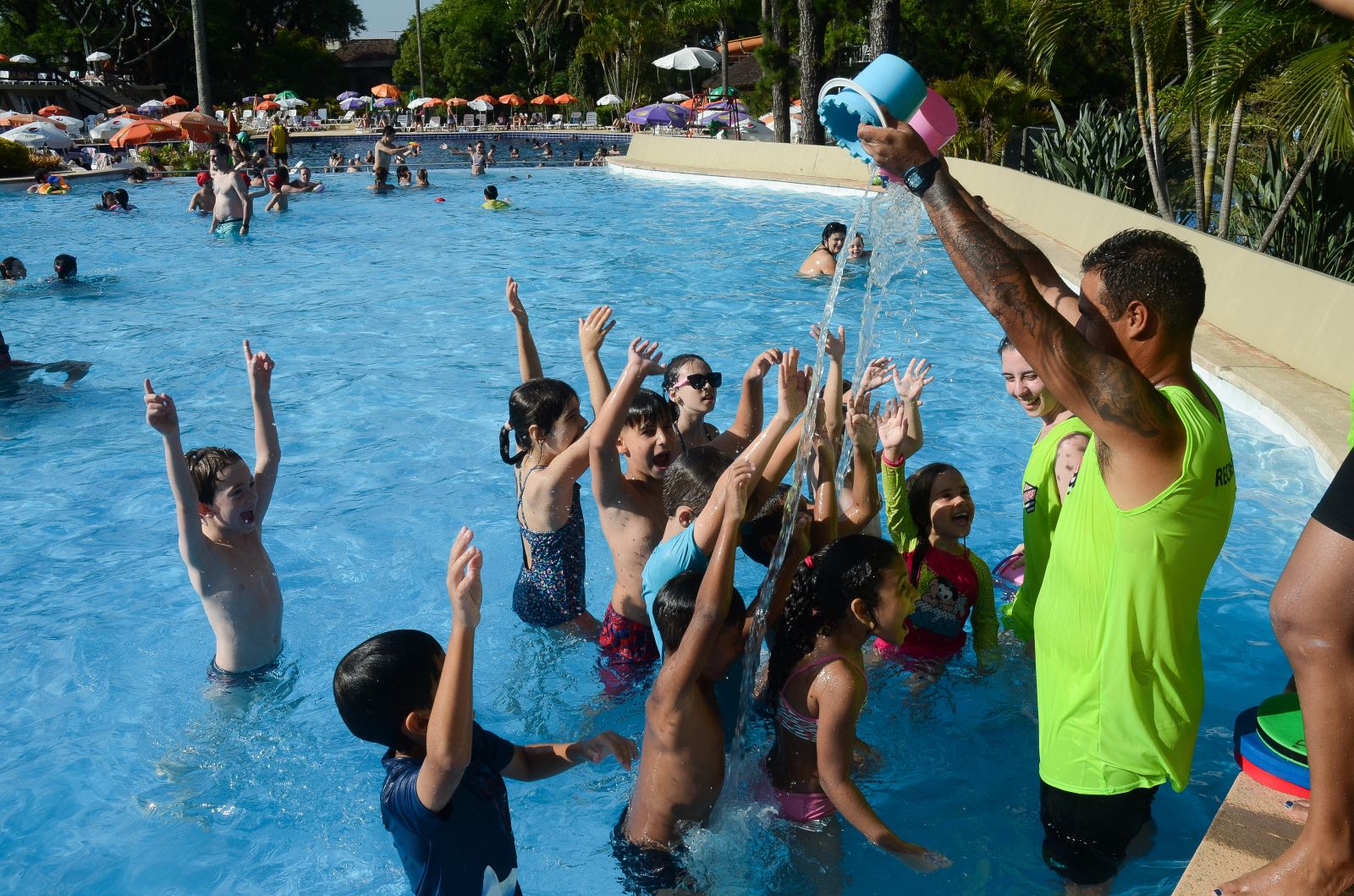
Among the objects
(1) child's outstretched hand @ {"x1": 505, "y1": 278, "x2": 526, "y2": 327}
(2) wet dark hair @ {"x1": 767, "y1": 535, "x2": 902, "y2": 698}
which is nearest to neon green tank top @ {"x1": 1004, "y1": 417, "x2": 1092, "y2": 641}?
(2) wet dark hair @ {"x1": 767, "y1": 535, "x2": 902, "y2": 698}

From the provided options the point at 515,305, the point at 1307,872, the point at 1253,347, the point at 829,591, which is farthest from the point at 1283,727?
the point at 1253,347

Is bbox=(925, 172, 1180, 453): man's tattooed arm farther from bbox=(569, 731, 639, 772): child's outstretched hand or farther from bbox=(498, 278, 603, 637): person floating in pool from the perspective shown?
bbox=(498, 278, 603, 637): person floating in pool

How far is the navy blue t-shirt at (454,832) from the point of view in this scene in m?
2.49

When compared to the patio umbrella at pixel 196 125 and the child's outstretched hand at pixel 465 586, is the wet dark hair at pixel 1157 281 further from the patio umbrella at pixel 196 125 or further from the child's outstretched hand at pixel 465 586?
the patio umbrella at pixel 196 125

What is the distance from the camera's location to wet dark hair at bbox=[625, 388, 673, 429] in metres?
4.00

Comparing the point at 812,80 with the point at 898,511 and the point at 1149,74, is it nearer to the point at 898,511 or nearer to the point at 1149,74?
the point at 1149,74

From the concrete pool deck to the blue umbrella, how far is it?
26012mm

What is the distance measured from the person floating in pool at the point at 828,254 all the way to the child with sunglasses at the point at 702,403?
8058 millimetres

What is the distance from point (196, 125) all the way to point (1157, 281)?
102 ft

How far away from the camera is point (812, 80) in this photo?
24.1 meters

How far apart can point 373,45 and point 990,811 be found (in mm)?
79516

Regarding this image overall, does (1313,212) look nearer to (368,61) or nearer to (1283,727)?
(1283,727)

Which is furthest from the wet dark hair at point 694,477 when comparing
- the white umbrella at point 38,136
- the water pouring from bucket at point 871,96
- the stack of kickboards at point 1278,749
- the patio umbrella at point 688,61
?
the patio umbrella at point 688,61

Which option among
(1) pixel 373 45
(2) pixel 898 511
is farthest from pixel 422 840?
(1) pixel 373 45
